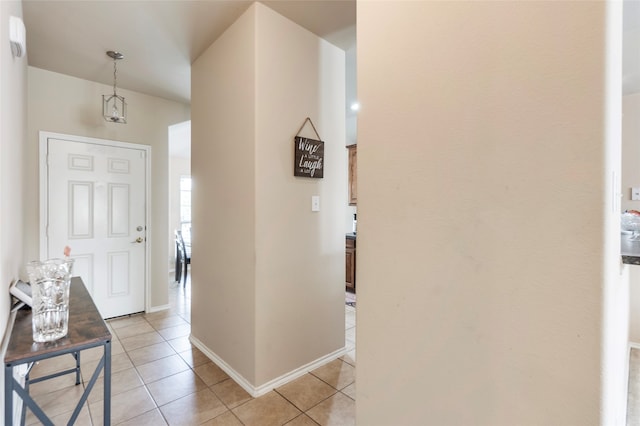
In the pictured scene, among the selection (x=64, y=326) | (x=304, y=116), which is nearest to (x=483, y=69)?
(x=304, y=116)

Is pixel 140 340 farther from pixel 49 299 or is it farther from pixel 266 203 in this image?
pixel 266 203

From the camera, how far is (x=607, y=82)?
2.28 feet

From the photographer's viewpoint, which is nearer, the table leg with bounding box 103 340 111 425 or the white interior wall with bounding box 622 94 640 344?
the table leg with bounding box 103 340 111 425

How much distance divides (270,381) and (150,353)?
1.25 meters

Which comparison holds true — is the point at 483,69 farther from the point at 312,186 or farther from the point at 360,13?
the point at 312,186

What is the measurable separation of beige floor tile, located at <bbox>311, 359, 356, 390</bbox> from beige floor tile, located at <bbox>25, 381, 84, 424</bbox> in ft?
5.24

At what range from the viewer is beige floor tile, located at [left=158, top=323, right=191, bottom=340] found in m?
3.07

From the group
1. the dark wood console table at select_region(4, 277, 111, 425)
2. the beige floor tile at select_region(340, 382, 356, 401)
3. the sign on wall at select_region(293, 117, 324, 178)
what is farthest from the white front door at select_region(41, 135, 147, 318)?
the beige floor tile at select_region(340, 382, 356, 401)

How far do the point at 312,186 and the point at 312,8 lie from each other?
3.95 feet

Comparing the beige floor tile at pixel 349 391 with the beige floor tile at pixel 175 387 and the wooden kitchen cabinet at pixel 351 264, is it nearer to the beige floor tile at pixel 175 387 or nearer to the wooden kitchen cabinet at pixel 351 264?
the beige floor tile at pixel 175 387

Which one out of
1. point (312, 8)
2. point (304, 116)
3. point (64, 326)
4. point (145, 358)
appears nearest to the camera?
point (64, 326)

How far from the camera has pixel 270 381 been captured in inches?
84.7

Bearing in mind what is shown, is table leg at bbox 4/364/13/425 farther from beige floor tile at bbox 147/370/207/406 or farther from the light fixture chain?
the light fixture chain

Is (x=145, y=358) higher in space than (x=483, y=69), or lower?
lower
